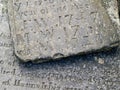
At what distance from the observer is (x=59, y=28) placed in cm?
197

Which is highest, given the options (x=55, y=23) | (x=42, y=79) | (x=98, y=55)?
(x=55, y=23)

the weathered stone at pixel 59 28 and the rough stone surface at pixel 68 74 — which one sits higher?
the weathered stone at pixel 59 28

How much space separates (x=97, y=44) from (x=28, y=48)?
37cm

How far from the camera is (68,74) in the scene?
6.41ft

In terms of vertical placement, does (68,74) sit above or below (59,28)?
below

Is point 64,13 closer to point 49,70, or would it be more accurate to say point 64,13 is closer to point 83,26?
point 83,26

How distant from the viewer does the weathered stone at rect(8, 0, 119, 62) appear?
1.92 meters

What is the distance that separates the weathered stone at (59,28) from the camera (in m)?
1.92

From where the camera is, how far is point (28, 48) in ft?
6.40

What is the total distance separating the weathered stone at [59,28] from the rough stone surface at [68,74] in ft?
0.24

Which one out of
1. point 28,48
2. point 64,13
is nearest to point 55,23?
point 64,13

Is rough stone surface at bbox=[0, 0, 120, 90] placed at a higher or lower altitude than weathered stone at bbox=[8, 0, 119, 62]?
lower

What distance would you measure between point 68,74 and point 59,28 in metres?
0.26

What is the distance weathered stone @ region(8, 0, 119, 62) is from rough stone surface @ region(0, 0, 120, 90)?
72mm
